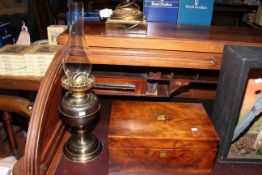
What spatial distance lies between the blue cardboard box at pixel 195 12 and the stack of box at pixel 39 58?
67cm

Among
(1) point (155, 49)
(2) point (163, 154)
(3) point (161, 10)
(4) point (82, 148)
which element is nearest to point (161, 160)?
(2) point (163, 154)

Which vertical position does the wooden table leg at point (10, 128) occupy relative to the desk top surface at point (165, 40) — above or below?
below

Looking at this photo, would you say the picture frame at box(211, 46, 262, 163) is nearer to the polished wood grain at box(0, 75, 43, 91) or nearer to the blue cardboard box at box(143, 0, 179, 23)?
the blue cardboard box at box(143, 0, 179, 23)

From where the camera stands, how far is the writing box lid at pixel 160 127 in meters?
0.78

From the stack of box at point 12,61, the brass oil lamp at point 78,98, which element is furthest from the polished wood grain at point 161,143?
the stack of box at point 12,61

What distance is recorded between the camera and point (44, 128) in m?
0.79

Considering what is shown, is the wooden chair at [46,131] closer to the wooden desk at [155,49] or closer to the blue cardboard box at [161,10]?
the wooden desk at [155,49]

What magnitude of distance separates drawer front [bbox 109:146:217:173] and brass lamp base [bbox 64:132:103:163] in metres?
0.11

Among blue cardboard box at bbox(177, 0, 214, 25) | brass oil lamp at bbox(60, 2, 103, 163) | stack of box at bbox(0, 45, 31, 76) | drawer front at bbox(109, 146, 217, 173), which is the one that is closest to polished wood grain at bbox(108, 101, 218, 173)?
drawer front at bbox(109, 146, 217, 173)

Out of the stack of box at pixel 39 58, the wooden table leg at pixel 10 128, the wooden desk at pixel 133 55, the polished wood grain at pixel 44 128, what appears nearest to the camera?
the polished wood grain at pixel 44 128

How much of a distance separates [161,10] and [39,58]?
65 cm

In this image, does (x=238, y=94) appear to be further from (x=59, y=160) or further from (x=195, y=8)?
(x=59, y=160)

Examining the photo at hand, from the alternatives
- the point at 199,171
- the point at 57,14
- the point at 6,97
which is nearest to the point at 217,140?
the point at 199,171

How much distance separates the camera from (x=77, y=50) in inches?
34.4
